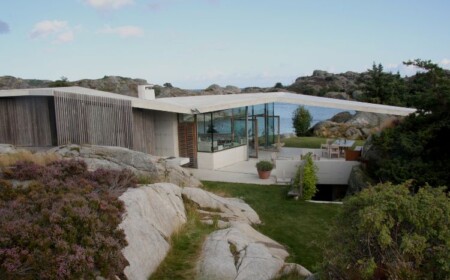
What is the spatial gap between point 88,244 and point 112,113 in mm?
11198

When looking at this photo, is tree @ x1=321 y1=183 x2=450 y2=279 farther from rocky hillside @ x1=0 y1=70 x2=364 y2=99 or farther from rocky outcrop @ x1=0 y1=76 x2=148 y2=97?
rocky outcrop @ x1=0 y1=76 x2=148 y2=97

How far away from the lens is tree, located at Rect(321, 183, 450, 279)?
4.19 metres

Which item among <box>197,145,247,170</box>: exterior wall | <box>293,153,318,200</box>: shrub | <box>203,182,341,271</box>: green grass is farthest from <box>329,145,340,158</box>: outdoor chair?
<box>293,153,318,200</box>: shrub

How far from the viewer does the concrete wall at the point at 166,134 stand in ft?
58.5

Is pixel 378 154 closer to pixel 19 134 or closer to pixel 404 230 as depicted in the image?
pixel 404 230

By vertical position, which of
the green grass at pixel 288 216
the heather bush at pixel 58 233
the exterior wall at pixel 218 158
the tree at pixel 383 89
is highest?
the tree at pixel 383 89

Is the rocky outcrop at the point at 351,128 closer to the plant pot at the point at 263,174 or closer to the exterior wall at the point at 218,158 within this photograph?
the exterior wall at the point at 218,158

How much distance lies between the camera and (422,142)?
1263 centimetres

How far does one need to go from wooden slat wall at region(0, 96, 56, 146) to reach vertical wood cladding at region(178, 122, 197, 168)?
5.59 m

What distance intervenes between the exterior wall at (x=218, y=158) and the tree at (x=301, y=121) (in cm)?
1119

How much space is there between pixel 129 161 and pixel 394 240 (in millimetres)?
9523

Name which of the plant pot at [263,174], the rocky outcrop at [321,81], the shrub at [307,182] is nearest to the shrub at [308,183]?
the shrub at [307,182]

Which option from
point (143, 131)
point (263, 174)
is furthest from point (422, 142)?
point (143, 131)

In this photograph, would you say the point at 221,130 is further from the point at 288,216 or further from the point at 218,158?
the point at 288,216
